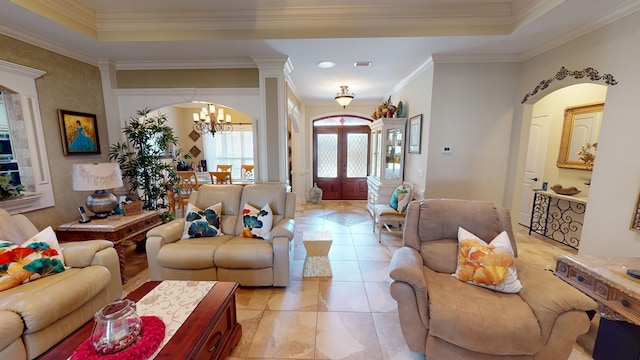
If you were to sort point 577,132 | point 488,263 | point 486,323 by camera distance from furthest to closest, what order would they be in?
point 577,132, point 488,263, point 486,323

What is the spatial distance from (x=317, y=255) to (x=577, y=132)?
4.36m

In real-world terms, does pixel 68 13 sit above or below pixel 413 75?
above

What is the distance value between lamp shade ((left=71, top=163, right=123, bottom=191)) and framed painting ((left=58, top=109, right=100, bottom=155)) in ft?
2.68

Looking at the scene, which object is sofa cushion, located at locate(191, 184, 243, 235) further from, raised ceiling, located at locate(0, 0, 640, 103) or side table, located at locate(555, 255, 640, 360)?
side table, located at locate(555, 255, 640, 360)

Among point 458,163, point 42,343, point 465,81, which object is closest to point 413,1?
point 465,81

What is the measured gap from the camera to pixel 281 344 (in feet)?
6.10

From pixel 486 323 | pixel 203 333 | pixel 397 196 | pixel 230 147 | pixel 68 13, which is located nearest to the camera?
pixel 203 333

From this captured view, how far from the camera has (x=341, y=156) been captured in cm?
677

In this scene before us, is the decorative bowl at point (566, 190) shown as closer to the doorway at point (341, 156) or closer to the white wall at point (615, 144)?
the white wall at point (615, 144)

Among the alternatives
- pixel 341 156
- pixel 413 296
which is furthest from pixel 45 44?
pixel 341 156

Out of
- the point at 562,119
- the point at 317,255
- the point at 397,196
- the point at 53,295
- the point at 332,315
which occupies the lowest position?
the point at 332,315

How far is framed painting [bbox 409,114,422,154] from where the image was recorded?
3.79 m

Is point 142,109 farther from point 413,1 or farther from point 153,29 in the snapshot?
point 413,1

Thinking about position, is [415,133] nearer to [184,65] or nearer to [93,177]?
[184,65]
